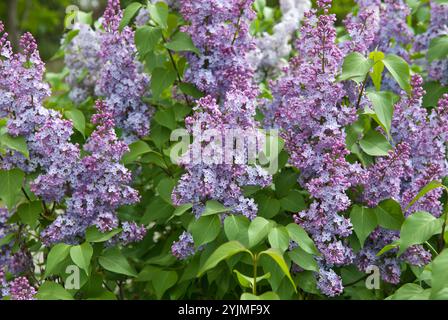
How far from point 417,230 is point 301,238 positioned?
0.46m

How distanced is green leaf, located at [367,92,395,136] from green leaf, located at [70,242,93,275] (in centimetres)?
136

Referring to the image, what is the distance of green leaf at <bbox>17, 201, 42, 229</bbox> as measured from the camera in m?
3.23

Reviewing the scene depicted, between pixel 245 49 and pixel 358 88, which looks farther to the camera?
pixel 245 49

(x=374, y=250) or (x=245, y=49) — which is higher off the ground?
(x=245, y=49)

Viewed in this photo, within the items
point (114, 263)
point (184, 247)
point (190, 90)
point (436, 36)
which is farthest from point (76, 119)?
point (436, 36)

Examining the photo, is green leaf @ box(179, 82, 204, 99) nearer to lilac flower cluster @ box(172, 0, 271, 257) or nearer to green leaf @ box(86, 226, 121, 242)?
lilac flower cluster @ box(172, 0, 271, 257)

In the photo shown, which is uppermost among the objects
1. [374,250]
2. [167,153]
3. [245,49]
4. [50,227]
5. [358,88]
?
[245,49]

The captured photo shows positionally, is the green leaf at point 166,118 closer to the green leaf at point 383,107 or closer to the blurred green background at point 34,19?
the green leaf at point 383,107

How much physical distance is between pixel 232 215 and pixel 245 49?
3.54ft

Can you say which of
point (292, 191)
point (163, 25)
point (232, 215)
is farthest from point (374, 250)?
point (163, 25)

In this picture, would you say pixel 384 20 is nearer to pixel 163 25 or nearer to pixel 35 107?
pixel 163 25

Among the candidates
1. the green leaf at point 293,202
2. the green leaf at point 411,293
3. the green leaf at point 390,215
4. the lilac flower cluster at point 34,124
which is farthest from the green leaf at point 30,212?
the green leaf at point 411,293

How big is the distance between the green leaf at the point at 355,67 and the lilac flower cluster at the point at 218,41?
0.60 metres
